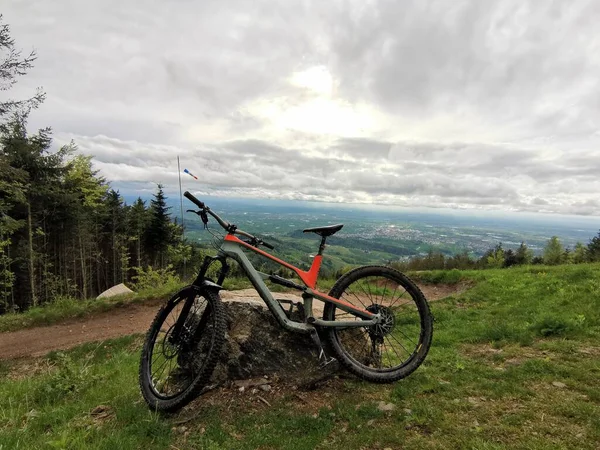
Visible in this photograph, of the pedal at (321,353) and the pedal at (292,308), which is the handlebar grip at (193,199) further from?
the pedal at (321,353)

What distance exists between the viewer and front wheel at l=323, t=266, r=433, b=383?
4.54m

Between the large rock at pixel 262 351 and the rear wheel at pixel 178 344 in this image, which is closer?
the rear wheel at pixel 178 344

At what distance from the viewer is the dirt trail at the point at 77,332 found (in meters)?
11.1

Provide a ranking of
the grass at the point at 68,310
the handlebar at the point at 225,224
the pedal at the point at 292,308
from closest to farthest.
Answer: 1. the handlebar at the point at 225,224
2. the pedal at the point at 292,308
3. the grass at the point at 68,310

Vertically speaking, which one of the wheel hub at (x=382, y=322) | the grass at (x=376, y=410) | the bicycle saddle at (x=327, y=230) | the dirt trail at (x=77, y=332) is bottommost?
the dirt trail at (x=77, y=332)

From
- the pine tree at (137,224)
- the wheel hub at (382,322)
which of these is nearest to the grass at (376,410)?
the wheel hub at (382,322)

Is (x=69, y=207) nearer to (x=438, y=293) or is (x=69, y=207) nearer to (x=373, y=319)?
(x=438, y=293)

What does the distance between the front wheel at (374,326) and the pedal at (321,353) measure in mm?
162

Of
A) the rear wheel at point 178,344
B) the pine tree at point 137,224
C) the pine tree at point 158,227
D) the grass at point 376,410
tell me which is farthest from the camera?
the pine tree at point 158,227

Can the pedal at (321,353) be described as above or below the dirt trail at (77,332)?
above

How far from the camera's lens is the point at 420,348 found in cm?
468

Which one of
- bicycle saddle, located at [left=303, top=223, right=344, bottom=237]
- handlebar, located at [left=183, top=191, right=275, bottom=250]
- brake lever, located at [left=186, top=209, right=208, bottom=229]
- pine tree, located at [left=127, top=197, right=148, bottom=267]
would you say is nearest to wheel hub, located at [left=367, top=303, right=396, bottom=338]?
bicycle saddle, located at [left=303, top=223, right=344, bottom=237]

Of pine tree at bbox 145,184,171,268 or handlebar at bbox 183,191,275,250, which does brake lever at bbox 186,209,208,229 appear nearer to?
handlebar at bbox 183,191,275,250

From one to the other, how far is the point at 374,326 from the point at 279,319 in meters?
1.34
